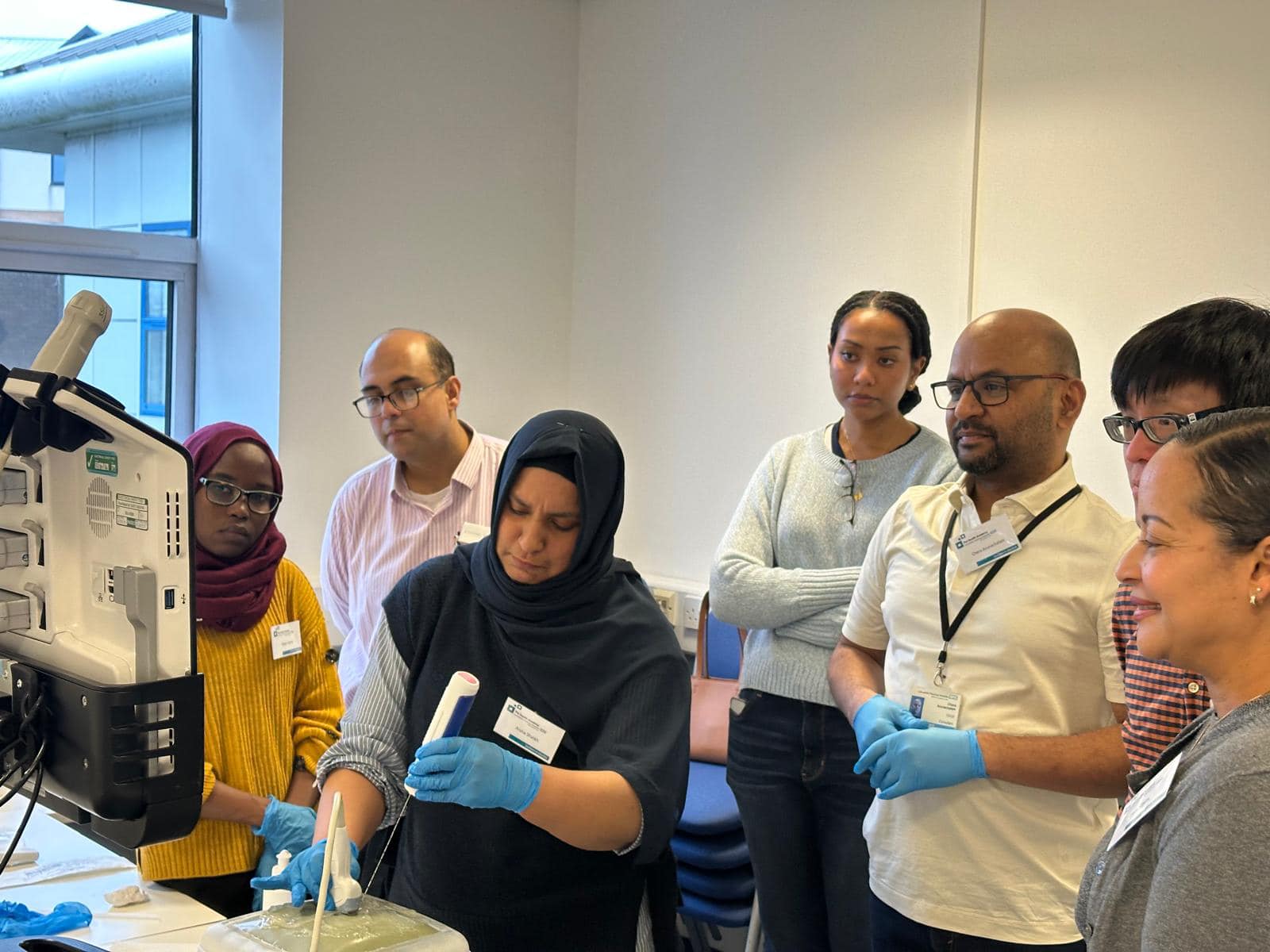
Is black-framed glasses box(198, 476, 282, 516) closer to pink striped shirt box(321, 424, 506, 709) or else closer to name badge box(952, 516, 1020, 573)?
pink striped shirt box(321, 424, 506, 709)

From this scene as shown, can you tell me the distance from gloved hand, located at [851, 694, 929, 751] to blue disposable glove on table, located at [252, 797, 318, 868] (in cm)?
94

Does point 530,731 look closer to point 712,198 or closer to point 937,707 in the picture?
point 937,707

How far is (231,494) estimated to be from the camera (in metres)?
2.24

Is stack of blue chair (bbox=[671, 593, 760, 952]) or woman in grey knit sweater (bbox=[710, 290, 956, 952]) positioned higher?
woman in grey knit sweater (bbox=[710, 290, 956, 952])

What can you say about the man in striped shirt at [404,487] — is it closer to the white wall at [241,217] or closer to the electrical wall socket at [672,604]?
the white wall at [241,217]

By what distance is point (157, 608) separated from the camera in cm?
127

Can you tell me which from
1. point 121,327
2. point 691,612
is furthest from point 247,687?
point 121,327

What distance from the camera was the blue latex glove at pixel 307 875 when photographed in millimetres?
1373

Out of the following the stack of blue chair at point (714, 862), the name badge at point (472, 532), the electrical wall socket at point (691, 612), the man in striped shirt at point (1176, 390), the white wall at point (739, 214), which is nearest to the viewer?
the man in striped shirt at point (1176, 390)

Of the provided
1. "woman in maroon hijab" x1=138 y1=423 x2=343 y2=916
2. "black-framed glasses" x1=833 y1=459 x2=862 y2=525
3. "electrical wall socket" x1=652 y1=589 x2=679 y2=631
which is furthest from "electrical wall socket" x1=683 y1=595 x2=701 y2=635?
"woman in maroon hijab" x1=138 y1=423 x2=343 y2=916

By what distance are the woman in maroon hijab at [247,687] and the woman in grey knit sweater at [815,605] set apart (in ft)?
2.76

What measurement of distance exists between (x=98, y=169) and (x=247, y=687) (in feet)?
7.10

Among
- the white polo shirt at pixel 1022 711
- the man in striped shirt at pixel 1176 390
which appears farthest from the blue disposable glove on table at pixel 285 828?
the man in striped shirt at pixel 1176 390

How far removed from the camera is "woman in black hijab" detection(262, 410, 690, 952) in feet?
5.40
